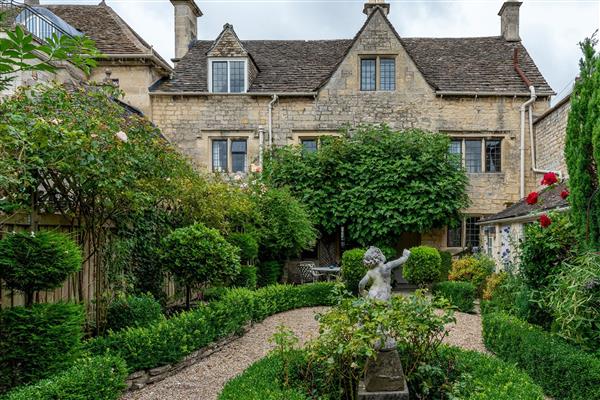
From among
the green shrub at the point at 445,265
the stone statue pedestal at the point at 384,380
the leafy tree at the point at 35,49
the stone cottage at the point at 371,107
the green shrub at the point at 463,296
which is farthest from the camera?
the stone cottage at the point at 371,107

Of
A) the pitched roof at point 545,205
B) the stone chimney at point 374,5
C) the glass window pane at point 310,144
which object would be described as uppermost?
A: the stone chimney at point 374,5

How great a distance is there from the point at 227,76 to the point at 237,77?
37 centimetres

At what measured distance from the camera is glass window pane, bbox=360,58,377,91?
17359mm

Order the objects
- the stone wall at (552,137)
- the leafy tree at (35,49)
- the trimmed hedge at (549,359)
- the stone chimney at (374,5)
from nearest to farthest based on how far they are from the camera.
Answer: the leafy tree at (35,49) → the trimmed hedge at (549,359) → the stone wall at (552,137) → the stone chimney at (374,5)

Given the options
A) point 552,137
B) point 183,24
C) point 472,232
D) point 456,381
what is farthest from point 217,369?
point 183,24

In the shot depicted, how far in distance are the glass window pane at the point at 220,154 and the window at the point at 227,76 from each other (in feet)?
6.35

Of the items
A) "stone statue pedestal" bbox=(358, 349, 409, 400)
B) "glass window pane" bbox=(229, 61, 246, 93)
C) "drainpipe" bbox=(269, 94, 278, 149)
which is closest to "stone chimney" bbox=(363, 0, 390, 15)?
"drainpipe" bbox=(269, 94, 278, 149)

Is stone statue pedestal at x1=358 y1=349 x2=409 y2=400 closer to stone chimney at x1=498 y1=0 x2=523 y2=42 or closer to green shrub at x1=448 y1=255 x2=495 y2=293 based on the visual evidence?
green shrub at x1=448 y1=255 x2=495 y2=293

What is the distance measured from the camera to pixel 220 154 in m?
17.7

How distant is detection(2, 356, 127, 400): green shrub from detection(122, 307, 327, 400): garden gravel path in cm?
48

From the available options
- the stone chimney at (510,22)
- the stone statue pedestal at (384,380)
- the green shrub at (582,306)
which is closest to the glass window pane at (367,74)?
the stone chimney at (510,22)

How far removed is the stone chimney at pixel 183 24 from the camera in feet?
62.2

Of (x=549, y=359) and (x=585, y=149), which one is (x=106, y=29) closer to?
(x=585, y=149)

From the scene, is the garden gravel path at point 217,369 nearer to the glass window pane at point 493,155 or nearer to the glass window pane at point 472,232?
the glass window pane at point 472,232
